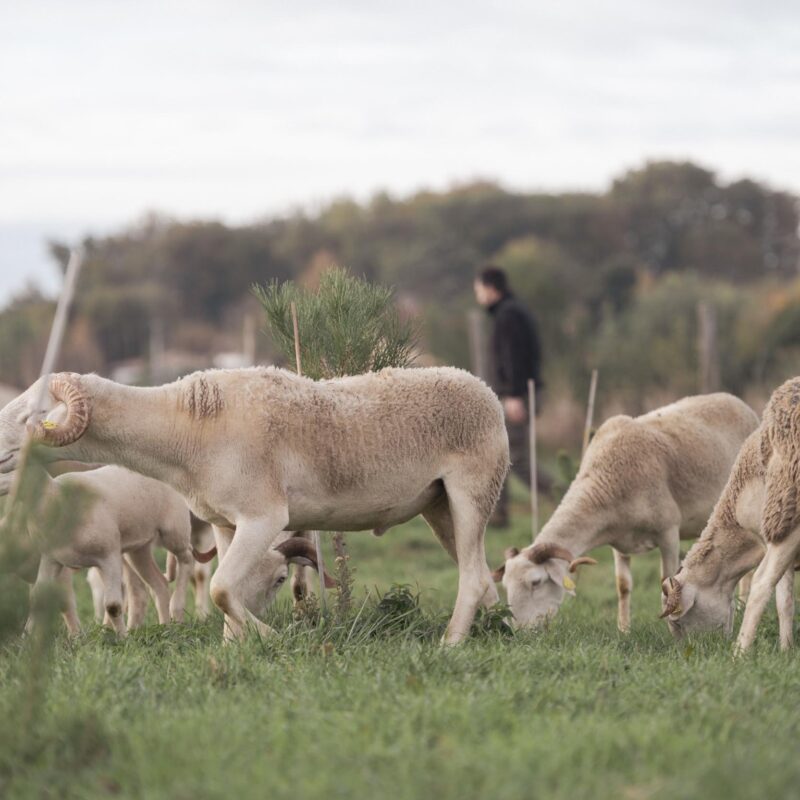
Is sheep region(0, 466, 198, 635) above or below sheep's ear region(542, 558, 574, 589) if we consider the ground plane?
above

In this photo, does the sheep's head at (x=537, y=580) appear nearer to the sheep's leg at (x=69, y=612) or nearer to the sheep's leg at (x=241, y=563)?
the sheep's leg at (x=241, y=563)

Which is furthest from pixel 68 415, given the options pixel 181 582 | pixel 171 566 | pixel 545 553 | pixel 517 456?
pixel 517 456

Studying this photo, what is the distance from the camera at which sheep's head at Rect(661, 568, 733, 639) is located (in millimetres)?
7324

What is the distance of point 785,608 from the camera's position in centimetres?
682

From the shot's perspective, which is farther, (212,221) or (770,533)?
(212,221)

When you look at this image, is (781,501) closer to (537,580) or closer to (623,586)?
(537,580)

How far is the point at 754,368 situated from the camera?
74.3 ft

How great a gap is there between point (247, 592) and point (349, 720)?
272cm

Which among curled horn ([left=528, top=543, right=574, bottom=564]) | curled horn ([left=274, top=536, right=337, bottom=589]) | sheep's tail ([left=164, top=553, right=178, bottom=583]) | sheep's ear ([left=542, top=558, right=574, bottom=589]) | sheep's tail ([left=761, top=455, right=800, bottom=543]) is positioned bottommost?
sheep's tail ([left=164, top=553, right=178, bottom=583])

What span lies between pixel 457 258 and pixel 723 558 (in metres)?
45.2

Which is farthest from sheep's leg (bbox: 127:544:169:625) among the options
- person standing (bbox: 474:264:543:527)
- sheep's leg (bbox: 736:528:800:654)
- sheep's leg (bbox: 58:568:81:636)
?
person standing (bbox: 474:264:543:527)

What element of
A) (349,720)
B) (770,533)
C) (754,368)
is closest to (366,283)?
(770,533)

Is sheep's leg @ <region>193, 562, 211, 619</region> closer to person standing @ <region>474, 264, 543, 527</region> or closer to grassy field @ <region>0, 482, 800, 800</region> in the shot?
grassy field @ <region>0, 482, 800, 800</region>

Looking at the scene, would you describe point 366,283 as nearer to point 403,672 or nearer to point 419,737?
point 403,672
